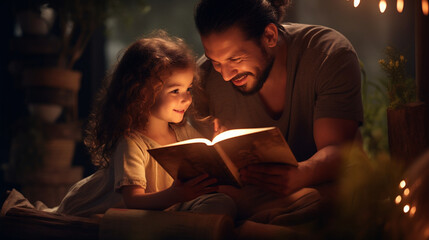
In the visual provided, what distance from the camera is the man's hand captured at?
1718 mm

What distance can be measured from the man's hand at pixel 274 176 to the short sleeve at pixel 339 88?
0.46 meters

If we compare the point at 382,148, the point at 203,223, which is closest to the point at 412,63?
the point at 382,148

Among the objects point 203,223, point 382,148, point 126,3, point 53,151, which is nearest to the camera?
point 203,223

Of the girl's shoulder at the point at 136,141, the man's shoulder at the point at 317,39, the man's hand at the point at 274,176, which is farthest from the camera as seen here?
the man's shoulder at the point at 317,39

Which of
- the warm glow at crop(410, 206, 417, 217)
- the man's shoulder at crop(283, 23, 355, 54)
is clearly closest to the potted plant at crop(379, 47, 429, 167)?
the man's shoulder at crop(283, 23, 355, 54)

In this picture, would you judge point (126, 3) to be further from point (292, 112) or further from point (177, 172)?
point (177, 172)

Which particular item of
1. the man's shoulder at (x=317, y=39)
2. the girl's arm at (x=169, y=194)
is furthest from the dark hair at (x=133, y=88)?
the man's shoulder at (x=317, y=39)

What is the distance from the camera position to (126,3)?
4277 millimetres

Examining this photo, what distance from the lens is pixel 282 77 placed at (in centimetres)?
240

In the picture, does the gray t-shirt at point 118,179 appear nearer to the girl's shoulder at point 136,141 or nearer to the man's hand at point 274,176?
the girl's shoulder at point 136,141

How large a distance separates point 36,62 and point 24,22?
327mm

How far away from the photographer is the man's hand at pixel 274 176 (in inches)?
67.6

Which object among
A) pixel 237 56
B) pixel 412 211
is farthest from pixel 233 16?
pixel 412 211

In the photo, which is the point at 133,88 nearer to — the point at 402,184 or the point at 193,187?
the point at 193,187
